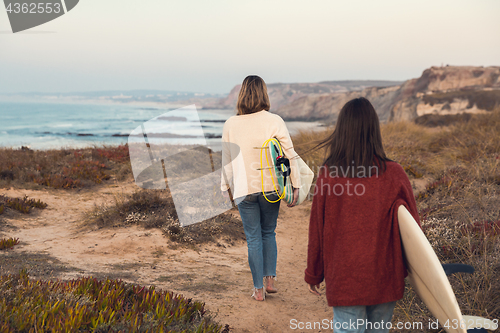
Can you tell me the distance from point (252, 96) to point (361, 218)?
5.98 ft

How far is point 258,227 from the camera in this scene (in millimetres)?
3557

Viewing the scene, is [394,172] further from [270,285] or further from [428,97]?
[428,97]

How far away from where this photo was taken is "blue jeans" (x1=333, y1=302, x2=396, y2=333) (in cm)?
201

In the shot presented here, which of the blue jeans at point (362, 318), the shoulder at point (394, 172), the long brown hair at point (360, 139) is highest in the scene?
the long brown hair at point (360, 139)

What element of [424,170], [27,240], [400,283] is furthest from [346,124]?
[424,170]

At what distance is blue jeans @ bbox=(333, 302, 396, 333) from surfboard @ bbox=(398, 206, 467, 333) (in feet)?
0.85

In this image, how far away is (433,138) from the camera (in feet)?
41.1

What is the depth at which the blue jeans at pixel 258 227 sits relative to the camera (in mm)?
3458

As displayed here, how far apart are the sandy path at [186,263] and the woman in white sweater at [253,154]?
1.98ft

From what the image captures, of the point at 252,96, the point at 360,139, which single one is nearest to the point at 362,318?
the point at 360,139

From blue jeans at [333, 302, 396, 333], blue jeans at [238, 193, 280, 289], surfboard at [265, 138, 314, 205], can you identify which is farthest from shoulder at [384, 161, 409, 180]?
blue jeans at [238, 193, 280, 289]

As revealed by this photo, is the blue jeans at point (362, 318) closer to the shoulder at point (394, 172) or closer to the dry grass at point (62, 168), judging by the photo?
the shoulder at point (394, 172)

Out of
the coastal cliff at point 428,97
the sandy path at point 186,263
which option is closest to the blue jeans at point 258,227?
the sandy path at point 186,263

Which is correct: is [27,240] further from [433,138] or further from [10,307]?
[433,138]
